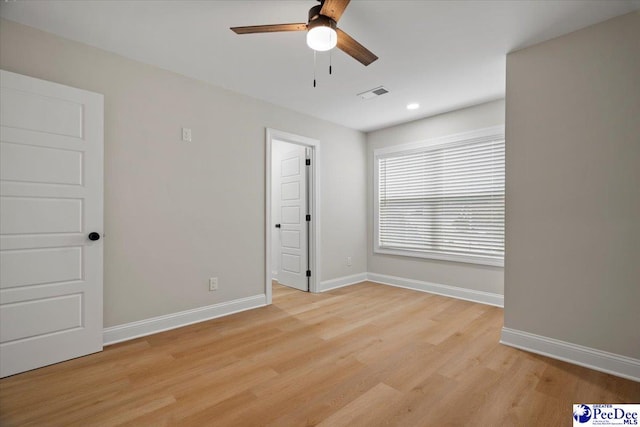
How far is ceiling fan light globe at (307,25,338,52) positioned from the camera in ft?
6.07

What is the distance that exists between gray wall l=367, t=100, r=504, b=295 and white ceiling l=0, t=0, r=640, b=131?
446 millimetres

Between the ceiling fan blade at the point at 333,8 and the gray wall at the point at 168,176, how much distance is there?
1.99m

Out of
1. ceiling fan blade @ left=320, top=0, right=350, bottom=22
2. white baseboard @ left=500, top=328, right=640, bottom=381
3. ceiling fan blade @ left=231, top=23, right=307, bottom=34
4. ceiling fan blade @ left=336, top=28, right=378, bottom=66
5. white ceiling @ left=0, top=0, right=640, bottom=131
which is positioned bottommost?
white baseboard @ left=500, top=328, right=640, bottom=381

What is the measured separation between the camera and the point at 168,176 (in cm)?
305

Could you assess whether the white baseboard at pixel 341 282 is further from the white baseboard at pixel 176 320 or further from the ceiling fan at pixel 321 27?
the ceiling fan at pixel 321 27

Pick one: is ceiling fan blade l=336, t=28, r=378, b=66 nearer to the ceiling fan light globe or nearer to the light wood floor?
the ceiling fan light globe

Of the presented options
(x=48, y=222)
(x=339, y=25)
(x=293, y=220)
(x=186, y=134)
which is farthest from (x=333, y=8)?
(x=293, y=220)

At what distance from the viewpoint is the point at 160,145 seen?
3.00 m

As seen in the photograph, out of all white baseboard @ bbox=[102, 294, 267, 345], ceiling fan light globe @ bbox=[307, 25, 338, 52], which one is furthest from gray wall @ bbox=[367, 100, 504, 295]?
ceiling fan light globe @ bbox=[307, 25, 338, 52]

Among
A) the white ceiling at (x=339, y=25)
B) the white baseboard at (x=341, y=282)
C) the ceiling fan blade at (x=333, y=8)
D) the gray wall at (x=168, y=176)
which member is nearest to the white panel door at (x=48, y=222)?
the gray wall at (x=168, y=176)

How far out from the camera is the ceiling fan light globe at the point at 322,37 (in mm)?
1850

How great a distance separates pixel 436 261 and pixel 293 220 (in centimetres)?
223

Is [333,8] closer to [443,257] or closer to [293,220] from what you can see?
[293,220]

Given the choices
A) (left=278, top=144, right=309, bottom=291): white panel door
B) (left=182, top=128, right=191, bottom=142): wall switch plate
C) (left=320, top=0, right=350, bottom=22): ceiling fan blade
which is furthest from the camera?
(left=278, top=144, right=309, bottom=291): white panel door
